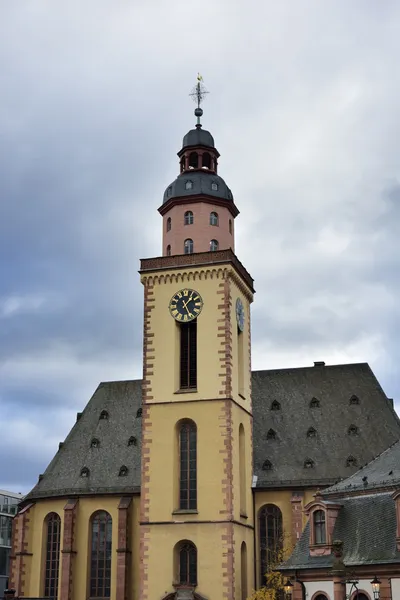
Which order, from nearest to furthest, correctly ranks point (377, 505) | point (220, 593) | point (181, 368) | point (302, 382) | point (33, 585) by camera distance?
1. point (377, 505)
2. point (220, 593)
3. point (181, 368)
4. point (33, 585)
5. point (302, 382)

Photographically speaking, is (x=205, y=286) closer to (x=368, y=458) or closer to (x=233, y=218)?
(x=233, y=218)

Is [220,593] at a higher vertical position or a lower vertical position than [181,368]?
lower

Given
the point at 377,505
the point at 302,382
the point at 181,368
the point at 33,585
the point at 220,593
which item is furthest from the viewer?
the point at 302,382

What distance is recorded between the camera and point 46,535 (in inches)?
2131

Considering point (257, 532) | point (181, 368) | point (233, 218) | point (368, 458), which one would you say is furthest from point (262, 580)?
point (233, 218)

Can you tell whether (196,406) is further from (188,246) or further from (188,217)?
(188,217)

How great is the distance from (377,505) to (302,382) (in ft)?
74.8

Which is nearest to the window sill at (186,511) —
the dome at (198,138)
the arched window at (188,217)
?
the arched window at (188,217)

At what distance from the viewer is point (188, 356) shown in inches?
1935

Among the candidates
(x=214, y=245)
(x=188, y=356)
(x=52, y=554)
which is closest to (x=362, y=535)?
(x=188, y=356)

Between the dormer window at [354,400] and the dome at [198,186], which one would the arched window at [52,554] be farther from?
the dome at [198,186]

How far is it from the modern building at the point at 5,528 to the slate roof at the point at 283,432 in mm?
37997

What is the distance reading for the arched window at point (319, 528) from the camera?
36125mm

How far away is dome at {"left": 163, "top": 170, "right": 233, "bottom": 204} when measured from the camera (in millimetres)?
52812
